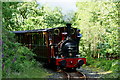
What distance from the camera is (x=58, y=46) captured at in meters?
11.5

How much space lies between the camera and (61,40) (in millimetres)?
11852

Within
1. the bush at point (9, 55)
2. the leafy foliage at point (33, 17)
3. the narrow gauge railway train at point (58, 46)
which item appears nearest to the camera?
the bush at point (9, 55)

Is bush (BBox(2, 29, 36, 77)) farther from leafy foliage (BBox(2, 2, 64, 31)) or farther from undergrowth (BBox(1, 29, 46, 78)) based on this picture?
leafy foliage (BBox(2, 2, 64, 31))

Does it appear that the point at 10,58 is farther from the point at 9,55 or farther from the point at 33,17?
the point at 33,17

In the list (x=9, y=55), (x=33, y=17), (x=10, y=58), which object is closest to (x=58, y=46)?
(x=9, y=55)

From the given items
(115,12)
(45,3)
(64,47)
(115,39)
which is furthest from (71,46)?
(45,3)

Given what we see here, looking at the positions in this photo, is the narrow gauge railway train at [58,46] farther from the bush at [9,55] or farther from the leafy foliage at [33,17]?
the leafy foliage at [33,17]

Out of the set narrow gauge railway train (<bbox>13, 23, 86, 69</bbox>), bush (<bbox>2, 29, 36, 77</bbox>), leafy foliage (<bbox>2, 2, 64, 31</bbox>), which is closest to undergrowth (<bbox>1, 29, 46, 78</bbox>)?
bush (<bbox>2, 29, 36, 77</bbox>)

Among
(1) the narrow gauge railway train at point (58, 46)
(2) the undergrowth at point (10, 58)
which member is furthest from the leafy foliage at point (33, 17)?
(2) the undergrowth at point (10, 58)

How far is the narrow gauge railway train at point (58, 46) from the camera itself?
442 inches

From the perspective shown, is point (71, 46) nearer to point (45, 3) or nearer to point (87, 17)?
point (87, 17)

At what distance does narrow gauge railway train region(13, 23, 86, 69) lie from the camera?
11.2 m

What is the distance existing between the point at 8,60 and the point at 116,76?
12.5 ft

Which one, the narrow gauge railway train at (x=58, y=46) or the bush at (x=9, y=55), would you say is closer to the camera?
the bush at (x=9, y=55)
